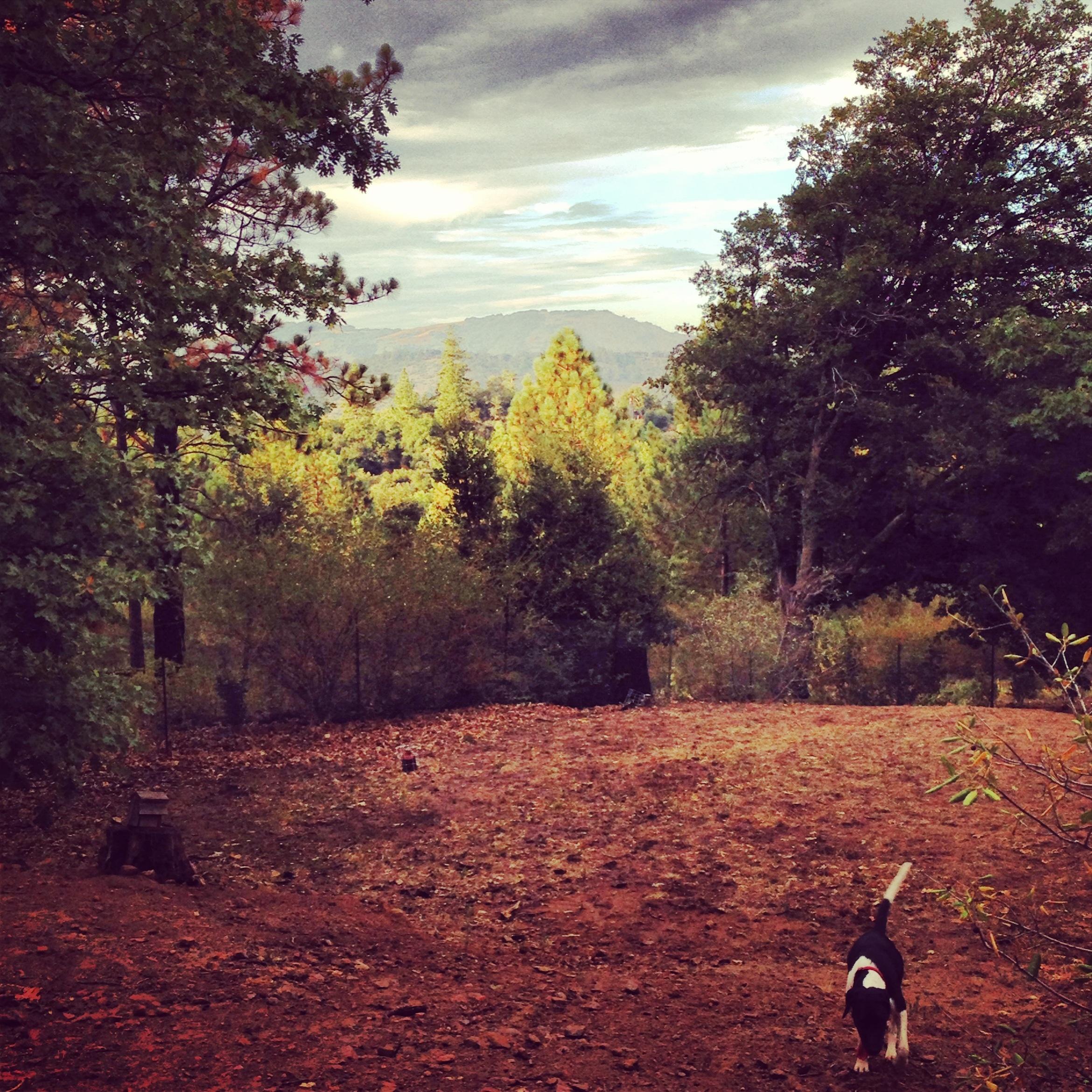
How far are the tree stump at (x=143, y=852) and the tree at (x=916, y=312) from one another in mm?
13199

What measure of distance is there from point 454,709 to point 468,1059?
36.3ft

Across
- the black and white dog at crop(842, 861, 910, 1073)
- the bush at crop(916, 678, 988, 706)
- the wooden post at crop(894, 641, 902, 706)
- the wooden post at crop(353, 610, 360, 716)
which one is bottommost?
the bush at crop(916, 678, 988, 706)

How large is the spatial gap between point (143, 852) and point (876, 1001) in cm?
550

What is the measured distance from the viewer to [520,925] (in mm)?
7211

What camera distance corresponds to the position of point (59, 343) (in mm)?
9836

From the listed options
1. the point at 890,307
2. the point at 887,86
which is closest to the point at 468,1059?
the point at 890,307

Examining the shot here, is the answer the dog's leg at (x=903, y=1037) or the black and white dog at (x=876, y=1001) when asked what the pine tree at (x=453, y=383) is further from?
the dog's leg at (x=903, y=1037)

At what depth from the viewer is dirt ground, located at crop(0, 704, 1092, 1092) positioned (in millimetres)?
4715

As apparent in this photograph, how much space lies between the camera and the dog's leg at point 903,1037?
4969 millimetres

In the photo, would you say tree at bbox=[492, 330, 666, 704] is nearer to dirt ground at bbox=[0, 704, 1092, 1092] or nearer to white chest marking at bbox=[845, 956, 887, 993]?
dirt ground at bbox=[0, 704, 1092, 1092]

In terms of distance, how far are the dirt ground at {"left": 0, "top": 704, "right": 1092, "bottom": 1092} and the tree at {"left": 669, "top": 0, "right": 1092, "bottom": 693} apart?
8.78 metres

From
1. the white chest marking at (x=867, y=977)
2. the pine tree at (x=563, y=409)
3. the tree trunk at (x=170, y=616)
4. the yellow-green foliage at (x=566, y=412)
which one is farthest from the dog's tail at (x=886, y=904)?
the pine tree at (x=563, y=409)

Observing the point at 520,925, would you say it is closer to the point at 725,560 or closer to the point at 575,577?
the point at 575,577

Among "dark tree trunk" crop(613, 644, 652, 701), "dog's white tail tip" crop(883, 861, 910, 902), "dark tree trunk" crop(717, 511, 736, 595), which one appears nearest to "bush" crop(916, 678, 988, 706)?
"dark tree trunk" crop(613, 644, 652, 701)
